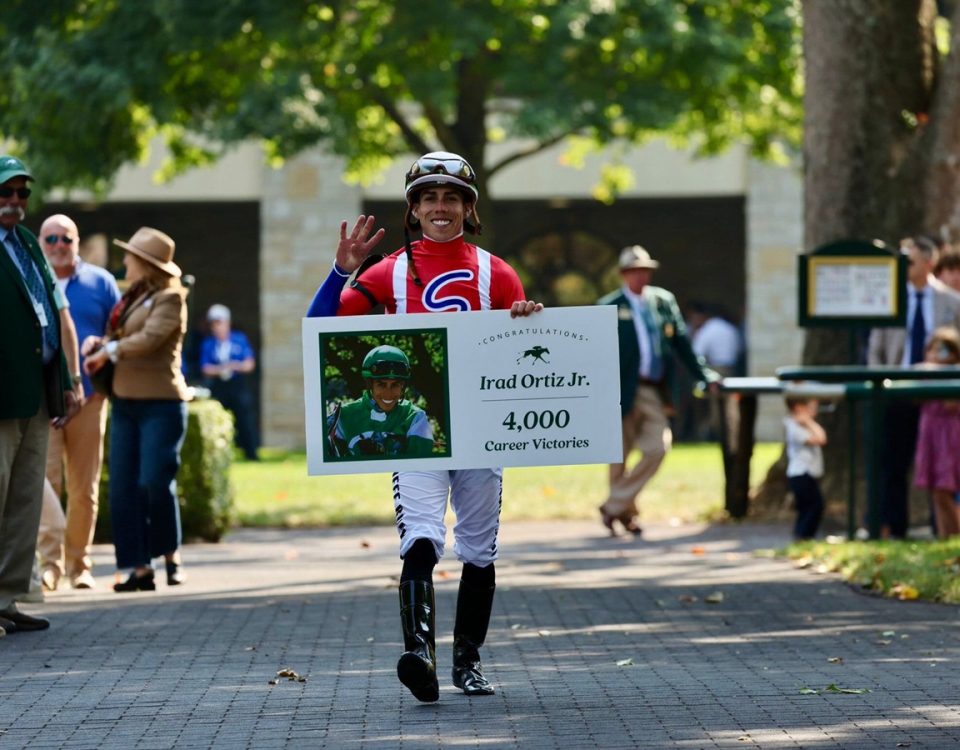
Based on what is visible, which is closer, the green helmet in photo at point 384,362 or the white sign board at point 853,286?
the green helmet in photo at point 384,362

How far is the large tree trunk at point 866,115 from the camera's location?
15.6 meters

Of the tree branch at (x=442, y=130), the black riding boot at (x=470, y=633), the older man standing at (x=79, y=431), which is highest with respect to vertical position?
the tree branch at (x=442, y=130)

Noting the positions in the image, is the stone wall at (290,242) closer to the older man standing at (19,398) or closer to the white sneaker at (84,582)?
the white sneaker at (84,582)

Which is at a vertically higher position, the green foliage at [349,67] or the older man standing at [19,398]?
the green foliage at [349,67]

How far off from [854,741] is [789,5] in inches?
697

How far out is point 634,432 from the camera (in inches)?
619

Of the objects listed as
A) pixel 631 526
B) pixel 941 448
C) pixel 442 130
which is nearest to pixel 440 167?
pixel 941 448

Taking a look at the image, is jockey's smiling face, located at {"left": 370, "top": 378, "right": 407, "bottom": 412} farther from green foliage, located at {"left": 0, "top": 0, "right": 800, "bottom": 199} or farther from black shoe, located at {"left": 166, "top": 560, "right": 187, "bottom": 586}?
green foliage, located at {"left": 0, "top": 0, "right": 800, "bottom": 199}

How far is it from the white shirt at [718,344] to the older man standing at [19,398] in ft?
71.2

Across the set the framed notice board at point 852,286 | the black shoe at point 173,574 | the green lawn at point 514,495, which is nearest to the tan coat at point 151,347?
the black shoe at point 173,574

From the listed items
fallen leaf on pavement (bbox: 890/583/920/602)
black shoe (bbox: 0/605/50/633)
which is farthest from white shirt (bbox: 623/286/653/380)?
black shoe (bbox: 0/605/50/633)

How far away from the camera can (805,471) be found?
14.5 meters

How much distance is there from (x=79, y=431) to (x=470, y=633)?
4.67m

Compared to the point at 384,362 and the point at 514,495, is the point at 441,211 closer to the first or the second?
the point at 384,362
